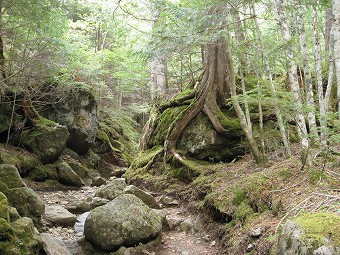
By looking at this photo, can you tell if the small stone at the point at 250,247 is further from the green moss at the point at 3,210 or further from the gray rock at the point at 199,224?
the green moss at the point at 3,210

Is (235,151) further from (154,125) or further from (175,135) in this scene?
(154,125)

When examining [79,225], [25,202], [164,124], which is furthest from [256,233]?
[164,124]

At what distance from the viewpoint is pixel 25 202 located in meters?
5.52

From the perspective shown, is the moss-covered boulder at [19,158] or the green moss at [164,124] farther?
the green moss at [164,124]

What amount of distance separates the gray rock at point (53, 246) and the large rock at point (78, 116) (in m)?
8.82

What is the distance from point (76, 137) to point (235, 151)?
25.7 feet

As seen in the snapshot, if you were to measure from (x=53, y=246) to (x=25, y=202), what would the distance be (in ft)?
4.35

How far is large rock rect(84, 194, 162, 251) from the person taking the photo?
507 centimetres

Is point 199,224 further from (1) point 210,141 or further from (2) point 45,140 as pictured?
(2) point 45,140

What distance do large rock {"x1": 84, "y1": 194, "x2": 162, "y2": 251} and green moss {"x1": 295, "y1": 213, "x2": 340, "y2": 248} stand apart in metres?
3.16

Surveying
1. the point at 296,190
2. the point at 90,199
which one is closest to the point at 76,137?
the point at 90,199

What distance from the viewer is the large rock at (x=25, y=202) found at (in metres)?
5.41

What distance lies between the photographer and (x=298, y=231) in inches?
108

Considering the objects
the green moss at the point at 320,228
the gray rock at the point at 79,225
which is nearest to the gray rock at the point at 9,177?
the gray rock at the point at 79,225
